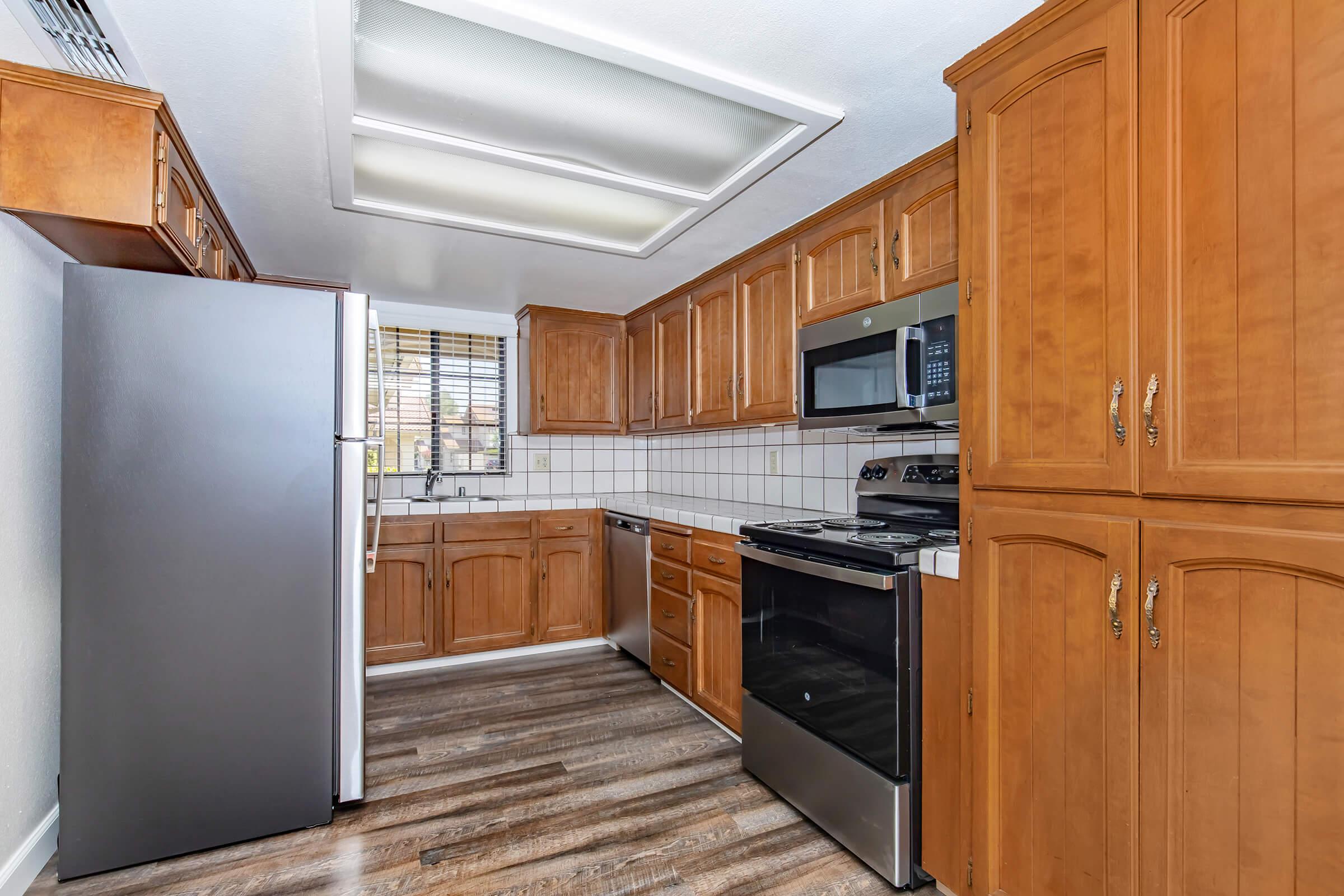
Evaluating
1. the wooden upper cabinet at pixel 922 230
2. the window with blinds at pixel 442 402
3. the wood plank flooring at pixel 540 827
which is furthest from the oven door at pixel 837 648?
the window with blinds at pixel 442 402

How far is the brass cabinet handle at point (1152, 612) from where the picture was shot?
4.02 ft

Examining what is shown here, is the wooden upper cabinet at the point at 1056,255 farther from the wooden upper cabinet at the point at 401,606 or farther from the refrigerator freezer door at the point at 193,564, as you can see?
the wooden upper cabinet at the point at 401,606

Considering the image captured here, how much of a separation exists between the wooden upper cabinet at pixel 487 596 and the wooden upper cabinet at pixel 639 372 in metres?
1.00

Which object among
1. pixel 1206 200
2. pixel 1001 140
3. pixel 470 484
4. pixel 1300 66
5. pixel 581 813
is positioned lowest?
pixel 581 813

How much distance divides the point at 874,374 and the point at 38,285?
2.51 metres

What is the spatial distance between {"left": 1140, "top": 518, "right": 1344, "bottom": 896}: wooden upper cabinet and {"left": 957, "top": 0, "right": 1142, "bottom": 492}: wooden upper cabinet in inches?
8.2

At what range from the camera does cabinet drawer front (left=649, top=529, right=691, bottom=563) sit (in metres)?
3.00

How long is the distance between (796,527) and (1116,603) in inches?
42.7

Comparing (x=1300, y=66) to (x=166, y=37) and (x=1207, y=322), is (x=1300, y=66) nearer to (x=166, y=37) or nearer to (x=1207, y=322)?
(x=1207, y=322)

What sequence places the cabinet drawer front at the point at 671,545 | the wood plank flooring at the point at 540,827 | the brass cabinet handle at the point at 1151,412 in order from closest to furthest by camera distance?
the brass cabinet handle at the point at 1151,412
the wood plank flooring at the point at 540,827
the cabinet drawer front at the point at 671,545

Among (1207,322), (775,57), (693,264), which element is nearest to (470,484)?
(693,264)

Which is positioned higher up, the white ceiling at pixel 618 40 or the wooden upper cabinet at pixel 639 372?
the white ceiling at pixel 618 40

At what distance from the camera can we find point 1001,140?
1523 mm

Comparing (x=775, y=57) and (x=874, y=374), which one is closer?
(x=775, y=57)
